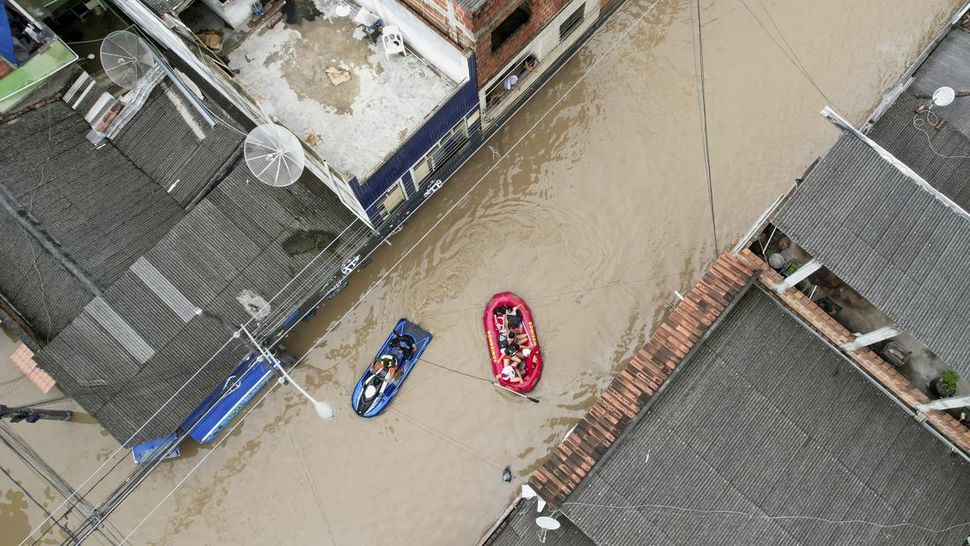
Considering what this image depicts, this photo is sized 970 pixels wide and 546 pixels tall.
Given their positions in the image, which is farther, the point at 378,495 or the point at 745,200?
the point at 745,200

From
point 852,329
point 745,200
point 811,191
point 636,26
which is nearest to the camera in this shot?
point 811,191

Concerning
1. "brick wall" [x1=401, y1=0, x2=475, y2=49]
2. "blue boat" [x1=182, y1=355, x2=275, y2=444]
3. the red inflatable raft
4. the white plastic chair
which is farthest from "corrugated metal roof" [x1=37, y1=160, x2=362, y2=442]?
"brick wall" [x1=401, y1=0, x2=475, y2=49]

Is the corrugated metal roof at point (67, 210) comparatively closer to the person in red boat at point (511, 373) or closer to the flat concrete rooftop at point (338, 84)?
the flat concrete rooftop at point (338, 84)

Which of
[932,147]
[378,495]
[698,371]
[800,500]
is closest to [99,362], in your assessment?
[378,495]

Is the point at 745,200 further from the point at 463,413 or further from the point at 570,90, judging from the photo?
the point at 463,413

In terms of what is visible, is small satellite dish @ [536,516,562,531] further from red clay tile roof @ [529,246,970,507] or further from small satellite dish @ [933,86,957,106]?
small satellite dish @ [933,86,957,106]

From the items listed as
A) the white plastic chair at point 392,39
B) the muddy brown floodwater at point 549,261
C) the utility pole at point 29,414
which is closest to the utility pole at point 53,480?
the muddy brown floodwater at point 549,261

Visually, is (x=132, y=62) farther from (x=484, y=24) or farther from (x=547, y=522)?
(x=547, y=522)
